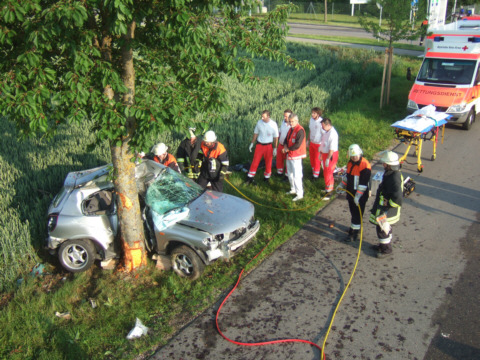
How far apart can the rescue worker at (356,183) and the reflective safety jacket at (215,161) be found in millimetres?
2288

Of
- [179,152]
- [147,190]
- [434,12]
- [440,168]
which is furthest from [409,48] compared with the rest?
[147,190]

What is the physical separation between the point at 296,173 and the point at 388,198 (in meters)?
2.52

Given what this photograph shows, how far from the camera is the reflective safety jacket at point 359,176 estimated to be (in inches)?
283

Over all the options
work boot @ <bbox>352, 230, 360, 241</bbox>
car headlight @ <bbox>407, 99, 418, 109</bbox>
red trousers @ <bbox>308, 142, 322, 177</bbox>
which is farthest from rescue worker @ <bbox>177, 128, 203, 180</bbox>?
car headlight @ <bbox>407, 99, 418, 109</bbox>

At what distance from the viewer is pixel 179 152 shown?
8.59 metres

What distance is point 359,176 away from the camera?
7320mm

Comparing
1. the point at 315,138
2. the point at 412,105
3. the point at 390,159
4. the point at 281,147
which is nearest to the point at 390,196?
the point at 390,159

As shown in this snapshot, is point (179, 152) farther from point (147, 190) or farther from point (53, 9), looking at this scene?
point (53, 9)

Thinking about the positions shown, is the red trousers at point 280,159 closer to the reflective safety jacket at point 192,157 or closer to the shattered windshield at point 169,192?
the reflective safety jacket at point 192,157

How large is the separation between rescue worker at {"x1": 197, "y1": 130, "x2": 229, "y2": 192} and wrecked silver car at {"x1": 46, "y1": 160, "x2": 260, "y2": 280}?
1.10 meters

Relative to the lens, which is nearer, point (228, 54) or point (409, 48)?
point (228, 54)

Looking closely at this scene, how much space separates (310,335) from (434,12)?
1385 cm

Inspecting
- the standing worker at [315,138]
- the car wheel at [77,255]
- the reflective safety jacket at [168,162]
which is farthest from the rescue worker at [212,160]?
the car wheel at [77,255]

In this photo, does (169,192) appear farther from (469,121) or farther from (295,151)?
(469,121)
